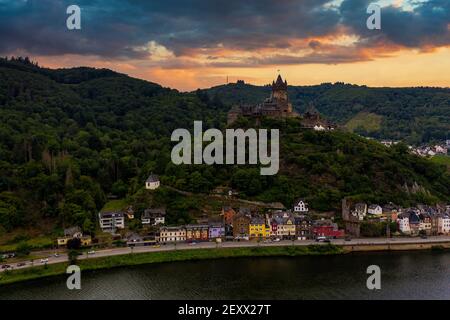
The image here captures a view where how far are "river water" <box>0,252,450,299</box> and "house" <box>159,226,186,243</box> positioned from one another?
547 centimetres

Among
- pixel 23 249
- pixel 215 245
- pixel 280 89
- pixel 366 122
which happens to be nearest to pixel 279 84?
pixel 280 89

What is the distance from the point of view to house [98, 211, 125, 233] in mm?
46875

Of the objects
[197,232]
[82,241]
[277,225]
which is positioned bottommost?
[82,241]

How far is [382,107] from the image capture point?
147125 mm

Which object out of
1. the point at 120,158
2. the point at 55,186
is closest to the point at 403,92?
the point at 120,158

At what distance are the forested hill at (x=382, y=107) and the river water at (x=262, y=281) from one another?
227 ft

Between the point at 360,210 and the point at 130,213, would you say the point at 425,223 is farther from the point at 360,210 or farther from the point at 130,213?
the point at 130,213

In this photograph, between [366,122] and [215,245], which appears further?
[366,122]

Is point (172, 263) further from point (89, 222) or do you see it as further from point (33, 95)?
point (33, 95)

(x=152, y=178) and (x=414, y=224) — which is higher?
(x=152, y=178)

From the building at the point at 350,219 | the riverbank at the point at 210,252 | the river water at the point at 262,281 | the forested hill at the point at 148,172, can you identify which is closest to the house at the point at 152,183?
the forested hill at the point at 148,172

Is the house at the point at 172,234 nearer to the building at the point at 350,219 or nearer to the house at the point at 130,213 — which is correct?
the house at the point at 130,213
